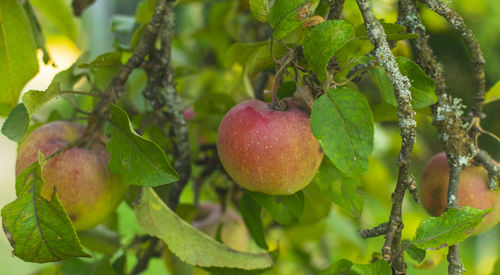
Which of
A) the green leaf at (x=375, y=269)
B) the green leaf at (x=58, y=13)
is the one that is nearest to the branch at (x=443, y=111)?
the green leaf at (x=375, y=269)

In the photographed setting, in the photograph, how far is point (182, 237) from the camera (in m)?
0.60

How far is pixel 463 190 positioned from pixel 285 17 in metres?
0.29

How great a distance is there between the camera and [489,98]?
62 cm

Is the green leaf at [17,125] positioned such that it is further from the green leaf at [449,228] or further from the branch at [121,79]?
the green leaf at [449,228]

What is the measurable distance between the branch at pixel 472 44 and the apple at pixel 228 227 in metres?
0.45

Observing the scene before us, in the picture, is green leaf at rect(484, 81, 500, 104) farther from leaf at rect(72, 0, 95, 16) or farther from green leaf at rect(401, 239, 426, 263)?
leaf at rect(72, 0, 95, 16)

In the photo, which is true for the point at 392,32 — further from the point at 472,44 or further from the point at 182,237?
the point at 182,237

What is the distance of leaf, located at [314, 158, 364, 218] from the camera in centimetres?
59

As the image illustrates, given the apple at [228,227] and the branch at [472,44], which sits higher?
the branch at [472,44]

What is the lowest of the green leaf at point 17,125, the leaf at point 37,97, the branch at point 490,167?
the branch at point 490,167

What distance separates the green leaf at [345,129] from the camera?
405 mm

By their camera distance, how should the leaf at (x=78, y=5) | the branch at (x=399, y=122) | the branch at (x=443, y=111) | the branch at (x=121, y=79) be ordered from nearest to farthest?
the branch at (x=399, y=122) < the branch at (x=443, y=111) < the branch at (x=121, y=79) < the leaf at (x=78, y=5)

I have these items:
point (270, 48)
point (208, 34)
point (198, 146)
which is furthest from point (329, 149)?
point (208, 34)

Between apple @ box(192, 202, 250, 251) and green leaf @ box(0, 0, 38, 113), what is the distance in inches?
14.6
